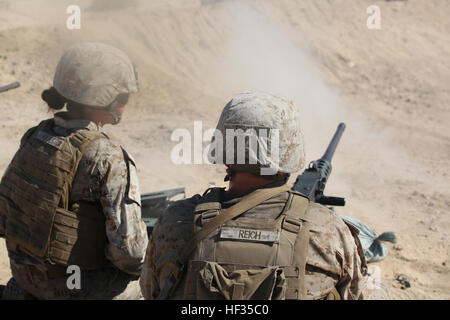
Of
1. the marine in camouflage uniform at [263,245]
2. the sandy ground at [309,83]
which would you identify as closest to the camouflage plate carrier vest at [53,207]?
the marine in camouflage uniform at [263,245]

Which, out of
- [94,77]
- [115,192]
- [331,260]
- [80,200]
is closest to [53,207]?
[80,200]

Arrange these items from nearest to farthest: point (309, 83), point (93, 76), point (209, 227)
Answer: point (209, 227) < point (93, 76) < point (309, 83)

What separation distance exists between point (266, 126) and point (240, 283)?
62 centimetres

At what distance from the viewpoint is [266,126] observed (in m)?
2.11

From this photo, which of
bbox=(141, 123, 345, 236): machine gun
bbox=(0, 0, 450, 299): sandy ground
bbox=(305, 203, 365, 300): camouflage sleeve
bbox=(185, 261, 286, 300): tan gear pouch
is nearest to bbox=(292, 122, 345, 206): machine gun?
bbox=(141, 123, 345, 236): machine gun

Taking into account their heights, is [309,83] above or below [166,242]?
above

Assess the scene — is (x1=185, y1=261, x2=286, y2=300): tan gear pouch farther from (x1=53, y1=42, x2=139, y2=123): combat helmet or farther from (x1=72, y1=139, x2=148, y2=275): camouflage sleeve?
(x1=53, y1=42, x2=139, y2=123): combat helmet

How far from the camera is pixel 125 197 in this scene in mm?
2674

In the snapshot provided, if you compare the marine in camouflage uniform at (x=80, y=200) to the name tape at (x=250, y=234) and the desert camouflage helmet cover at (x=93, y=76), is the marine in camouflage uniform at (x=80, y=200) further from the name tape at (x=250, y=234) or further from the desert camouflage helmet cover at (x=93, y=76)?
the name tape at (x=250, y=234)

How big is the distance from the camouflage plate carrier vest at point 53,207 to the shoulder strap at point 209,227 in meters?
0.86

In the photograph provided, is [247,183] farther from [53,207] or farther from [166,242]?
[53,207]

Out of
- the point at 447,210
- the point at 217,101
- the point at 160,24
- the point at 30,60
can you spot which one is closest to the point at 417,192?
the point at 447,210

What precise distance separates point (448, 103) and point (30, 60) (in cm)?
1031

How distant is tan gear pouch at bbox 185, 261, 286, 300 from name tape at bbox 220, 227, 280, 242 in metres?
0.10
